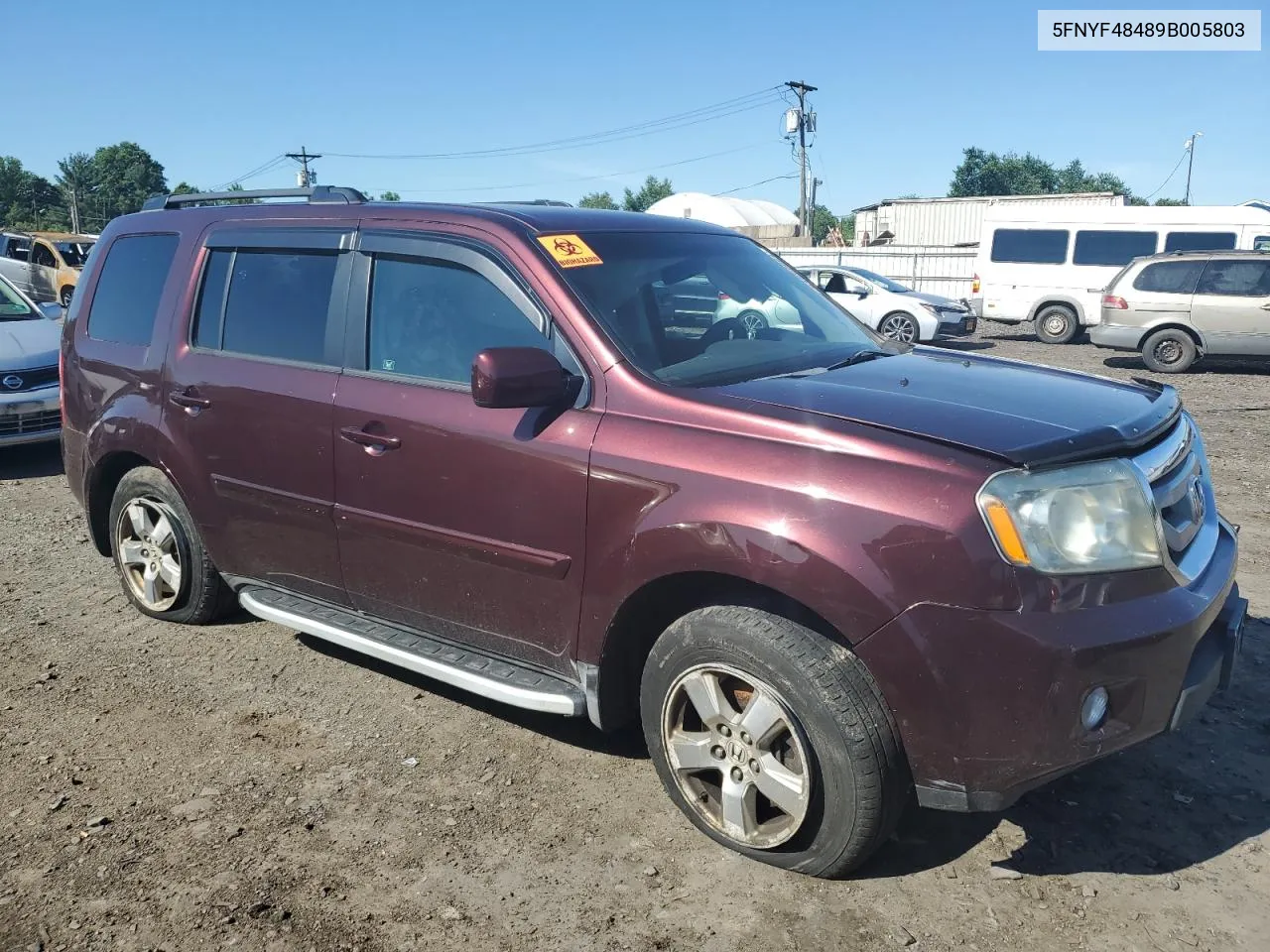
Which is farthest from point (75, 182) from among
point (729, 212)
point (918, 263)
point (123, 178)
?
point (918, 263)

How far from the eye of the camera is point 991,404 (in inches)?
118

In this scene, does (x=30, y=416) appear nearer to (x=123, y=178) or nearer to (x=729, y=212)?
(x=729, y=212)

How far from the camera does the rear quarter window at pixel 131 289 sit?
4656mm

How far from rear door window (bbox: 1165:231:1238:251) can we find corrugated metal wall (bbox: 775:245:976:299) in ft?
25.3

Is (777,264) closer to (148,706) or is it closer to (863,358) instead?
(863,358)

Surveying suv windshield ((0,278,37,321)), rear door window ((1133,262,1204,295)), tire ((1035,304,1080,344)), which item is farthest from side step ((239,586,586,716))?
tire ((1035,304,1080,344))

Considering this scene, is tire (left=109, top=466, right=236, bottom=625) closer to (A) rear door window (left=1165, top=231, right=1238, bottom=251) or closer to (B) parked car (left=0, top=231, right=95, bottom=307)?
(B) parked car (left=0, top=231, right=95, bottom=307)

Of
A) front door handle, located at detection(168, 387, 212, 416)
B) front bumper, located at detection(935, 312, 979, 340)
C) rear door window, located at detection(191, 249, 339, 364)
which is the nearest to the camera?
rear door window, located at detection(191, 249, 339, 364)

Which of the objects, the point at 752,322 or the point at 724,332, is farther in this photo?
the point at 752,322

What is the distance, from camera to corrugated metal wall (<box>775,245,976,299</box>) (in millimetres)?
27609

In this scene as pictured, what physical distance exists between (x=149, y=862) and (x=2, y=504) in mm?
5345

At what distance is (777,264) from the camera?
439 cm

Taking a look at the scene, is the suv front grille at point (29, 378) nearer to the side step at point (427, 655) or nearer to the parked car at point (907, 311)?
the side step at point (427, 655)

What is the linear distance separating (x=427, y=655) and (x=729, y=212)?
55094mm
